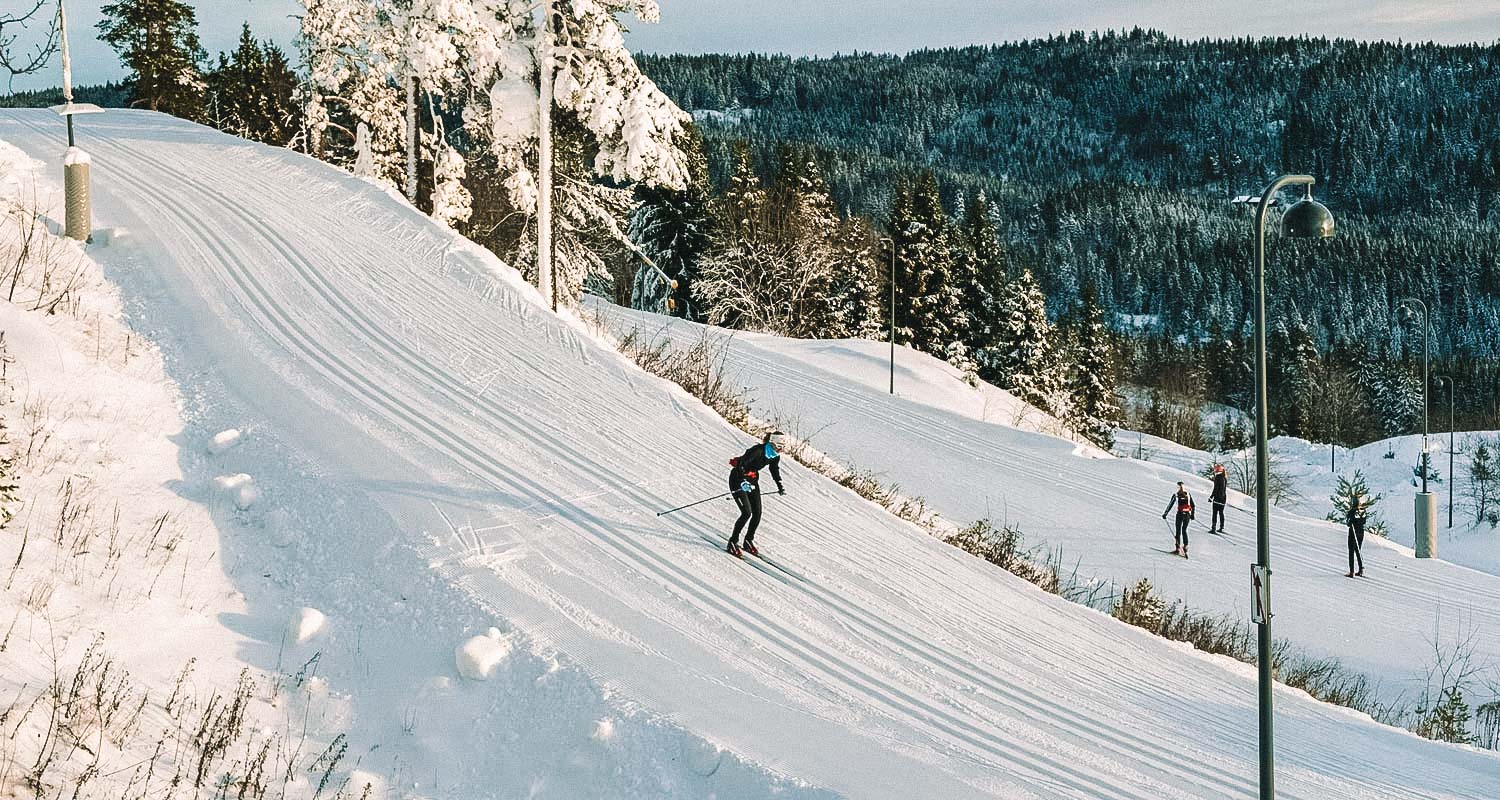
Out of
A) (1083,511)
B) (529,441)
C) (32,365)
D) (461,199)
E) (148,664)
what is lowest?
(1083,511)

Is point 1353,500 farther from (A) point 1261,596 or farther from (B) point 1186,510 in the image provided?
(A) point 1261,596

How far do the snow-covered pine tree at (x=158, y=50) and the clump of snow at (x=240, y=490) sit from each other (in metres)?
44.4

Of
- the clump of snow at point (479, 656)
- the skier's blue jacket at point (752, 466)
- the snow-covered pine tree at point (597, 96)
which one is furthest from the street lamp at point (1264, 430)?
the snow-covered pine tree at point (597, 96)

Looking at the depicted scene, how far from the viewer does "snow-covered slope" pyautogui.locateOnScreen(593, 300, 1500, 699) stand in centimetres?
1806

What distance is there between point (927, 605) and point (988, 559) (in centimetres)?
373

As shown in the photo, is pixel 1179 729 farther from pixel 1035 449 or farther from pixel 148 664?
pixel 1035 449

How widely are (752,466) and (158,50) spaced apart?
48205 millimetres

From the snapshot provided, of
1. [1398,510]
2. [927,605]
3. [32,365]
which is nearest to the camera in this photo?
[32,365]

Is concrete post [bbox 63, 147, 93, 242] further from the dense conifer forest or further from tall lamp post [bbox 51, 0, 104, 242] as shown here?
the dense conifer forest

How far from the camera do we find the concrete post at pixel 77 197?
15695 mm

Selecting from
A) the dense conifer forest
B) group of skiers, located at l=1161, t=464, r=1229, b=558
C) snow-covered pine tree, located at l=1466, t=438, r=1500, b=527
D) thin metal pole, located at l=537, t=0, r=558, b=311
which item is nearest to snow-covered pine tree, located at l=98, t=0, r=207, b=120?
the dense conifer forest

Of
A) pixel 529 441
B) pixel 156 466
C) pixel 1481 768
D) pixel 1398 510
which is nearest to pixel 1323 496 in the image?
pixel 1398 510

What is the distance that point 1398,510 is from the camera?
155ft

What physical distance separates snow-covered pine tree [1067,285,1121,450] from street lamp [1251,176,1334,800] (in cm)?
4970
